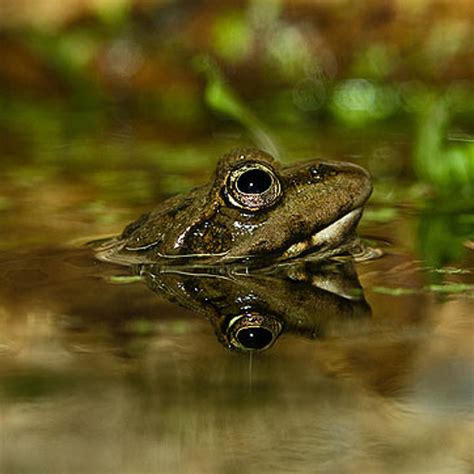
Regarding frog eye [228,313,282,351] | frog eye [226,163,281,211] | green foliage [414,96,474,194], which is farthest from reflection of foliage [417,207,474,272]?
frog eye [228,313,282,351]

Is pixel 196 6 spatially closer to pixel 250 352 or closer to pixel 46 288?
pixel 46 288

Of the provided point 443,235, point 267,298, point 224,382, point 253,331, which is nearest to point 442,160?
point 443,235

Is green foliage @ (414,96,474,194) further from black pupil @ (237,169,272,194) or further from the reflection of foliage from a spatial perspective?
black pupil @ (237,169,272,194)

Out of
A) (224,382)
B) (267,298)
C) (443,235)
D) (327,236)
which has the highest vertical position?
(443,235)

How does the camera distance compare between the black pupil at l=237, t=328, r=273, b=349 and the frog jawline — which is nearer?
the black pupil at l=237, t=328, r=273, b=349

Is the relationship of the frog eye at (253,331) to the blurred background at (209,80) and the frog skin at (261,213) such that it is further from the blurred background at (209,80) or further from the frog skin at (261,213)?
the blurred background at (209,80)

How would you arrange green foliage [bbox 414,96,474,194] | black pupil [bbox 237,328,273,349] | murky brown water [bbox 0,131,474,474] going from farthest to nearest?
green foliage [bbox 414,96,474,194] < black pupil [bbox 237,328,273,349] < murky brown water [bbox 0,131,474,474]

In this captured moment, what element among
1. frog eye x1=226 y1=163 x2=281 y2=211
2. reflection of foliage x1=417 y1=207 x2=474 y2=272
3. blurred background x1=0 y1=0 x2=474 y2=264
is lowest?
frog eye x1=226 y1=163 x2=281 y2=211

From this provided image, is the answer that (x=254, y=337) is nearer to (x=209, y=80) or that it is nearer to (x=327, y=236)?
(x=327, y=236)
